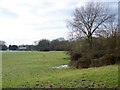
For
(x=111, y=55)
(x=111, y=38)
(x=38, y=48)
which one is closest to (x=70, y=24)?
(x=111, y=38)

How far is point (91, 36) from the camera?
42875 mm

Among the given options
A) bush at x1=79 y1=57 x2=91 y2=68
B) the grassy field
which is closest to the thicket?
bush at x1=79 y1=57 x2=91 y2=68

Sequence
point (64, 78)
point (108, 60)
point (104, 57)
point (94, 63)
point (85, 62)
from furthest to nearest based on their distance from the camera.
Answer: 1. point (85, 62)
2. point (94, 63)
3. point (104, 57)
4. point (108, 60)
5. point (64, 78)

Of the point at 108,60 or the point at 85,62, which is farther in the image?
the point at 85,62

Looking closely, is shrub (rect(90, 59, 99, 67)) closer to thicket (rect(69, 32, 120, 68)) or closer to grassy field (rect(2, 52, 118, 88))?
thicket (rect(69, 32, 120, 68))

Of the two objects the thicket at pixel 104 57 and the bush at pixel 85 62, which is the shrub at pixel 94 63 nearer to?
the thicket at pixel 104 57

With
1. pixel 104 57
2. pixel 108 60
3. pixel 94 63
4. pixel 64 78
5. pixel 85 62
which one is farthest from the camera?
pixel 85 62

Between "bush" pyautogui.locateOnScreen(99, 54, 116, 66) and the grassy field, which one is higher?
"bush" pyautogui.locateOnScreen(99, 54, 116, 66)

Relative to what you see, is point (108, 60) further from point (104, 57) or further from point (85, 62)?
point (85, 62)

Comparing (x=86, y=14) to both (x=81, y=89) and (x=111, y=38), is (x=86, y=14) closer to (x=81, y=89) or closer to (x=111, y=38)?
(x=111, y=38)

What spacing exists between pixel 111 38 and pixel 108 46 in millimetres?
1088

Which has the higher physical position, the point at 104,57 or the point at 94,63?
the point at 104,57

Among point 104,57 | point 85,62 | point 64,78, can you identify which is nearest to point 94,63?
point 104,57

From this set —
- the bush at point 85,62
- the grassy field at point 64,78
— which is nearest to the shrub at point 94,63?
the bush at point 85,62
